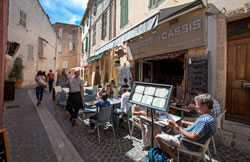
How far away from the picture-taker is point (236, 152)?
8.89 ft

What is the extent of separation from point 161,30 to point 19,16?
13145mm

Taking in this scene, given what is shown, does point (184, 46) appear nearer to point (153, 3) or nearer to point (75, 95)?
point (153, 3)

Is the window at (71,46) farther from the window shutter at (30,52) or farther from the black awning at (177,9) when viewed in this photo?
the black awning at (177,9)

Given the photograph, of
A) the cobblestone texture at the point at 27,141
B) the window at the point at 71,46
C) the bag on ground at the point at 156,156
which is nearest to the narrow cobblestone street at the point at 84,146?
the cobblestone texture at the point at 27,141

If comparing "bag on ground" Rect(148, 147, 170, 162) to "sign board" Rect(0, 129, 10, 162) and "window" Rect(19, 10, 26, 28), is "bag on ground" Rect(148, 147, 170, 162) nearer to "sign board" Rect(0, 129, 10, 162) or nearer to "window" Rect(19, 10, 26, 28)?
"sign board" Rect(0, 129, 10, 162)

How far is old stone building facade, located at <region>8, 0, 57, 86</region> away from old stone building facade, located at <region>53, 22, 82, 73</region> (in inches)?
293

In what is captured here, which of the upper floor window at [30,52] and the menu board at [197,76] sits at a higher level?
the upper floor window at [30,52]

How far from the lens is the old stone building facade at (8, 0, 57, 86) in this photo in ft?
34.1

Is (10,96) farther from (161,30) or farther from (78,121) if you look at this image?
(161,30)

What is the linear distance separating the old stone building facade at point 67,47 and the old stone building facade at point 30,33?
24.4 ft

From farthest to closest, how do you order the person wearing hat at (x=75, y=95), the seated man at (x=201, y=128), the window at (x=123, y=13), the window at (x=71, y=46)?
1. the window at (x=71, y=46)
2. the window at (x=123, y=13)
3. the person wearing hat at (x=75, y=95)
4. the seated man at (x=201, y=128)

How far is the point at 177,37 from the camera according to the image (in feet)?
14.2

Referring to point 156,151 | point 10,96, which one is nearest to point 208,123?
point 156,151

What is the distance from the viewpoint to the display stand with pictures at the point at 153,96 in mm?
1890
